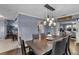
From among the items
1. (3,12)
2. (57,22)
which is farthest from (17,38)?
(57,22)

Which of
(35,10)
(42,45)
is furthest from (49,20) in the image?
(42,45)

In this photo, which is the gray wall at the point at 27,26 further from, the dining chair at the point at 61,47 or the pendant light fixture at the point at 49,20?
the dining chair at the point at 61,47

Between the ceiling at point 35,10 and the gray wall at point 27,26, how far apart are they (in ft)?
0.26

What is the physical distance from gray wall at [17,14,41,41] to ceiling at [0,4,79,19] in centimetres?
8

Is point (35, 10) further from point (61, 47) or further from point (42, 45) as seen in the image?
point (61, 47)

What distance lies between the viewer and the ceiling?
1604 mm

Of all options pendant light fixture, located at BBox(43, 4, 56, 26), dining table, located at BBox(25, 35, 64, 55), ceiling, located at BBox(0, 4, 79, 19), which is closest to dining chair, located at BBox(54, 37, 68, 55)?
dining table, located at BBox(25, 35, 64, 55)

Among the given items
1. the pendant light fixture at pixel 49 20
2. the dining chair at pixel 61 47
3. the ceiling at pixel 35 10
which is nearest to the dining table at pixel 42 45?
the dining chair at pixel 61 47

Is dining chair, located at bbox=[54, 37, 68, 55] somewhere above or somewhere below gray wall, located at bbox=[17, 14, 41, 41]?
below

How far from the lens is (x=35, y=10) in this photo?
166 cm

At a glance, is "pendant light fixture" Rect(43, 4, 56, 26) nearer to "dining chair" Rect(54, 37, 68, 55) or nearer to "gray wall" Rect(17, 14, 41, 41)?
"gray wall" Rect(17, 14, 41, 41)

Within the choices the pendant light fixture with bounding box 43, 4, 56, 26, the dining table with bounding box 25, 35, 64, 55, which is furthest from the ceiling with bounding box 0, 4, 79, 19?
the dining table with bounding box 25, 35, 64, 55

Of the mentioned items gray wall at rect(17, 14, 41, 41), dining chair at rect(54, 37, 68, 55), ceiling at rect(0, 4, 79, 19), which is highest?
ceiling at rect(0, 4, 79, 19)

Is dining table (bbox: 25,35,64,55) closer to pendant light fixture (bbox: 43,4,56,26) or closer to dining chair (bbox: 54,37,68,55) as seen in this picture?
dining chair (bbox: 54,37,68,55)
